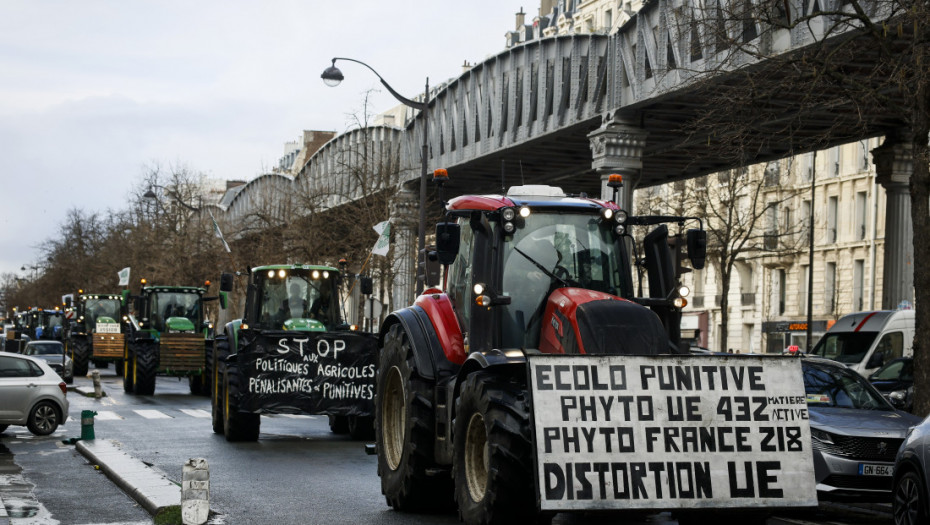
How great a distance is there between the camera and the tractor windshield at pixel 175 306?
39219mm

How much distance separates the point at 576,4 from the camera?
85625mm

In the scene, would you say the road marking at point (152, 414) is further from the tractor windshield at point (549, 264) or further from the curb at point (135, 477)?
the tractor windshield at point (549, 264)

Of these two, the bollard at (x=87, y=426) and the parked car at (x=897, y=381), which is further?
the parked car at (x=897, y=381)

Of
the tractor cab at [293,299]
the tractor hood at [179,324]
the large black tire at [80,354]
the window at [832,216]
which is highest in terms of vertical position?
the window at [832,216]

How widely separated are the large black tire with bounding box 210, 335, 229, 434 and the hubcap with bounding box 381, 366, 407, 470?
8410 mm

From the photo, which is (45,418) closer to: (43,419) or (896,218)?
(43,419)

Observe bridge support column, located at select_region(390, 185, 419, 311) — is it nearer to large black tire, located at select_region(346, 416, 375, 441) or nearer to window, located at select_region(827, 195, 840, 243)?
large black tire, located at select_region(346, 416, 375, 441)

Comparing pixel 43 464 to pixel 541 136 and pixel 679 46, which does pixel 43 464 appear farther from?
pixel 541 136

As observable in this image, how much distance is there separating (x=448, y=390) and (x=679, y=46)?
20.0 m

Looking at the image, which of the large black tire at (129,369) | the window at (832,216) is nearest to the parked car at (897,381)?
the large black tire at (129,369)

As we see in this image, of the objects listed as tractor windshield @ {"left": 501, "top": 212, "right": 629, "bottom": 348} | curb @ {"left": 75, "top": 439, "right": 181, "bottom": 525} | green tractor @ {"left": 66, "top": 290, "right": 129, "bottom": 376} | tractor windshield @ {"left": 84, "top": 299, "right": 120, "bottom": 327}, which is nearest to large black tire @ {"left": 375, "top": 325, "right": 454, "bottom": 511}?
tractor windshield @ {"left": 501, "top": 212, "right": 629, "bottom": 348}

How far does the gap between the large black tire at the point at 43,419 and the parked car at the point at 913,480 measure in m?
15.6

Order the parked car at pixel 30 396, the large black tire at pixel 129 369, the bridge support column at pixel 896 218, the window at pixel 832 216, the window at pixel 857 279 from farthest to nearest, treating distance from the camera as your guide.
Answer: the window at pixel 832 216 < the window at pixel 857 279 < the large black tire at pixel 129 369 < the bridge support column at pixel 896 218 < the parked car at pixel 30 396

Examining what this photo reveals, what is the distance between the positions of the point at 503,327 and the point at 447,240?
872 millimetres
